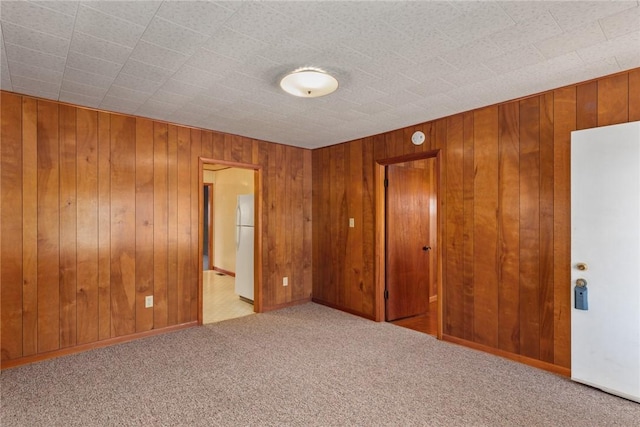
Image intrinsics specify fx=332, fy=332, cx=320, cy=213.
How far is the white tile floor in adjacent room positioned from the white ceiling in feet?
8.66

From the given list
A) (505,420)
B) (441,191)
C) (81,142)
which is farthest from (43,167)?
(505,420)

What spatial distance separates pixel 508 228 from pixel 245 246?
351cm

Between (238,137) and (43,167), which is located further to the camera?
(238,137)

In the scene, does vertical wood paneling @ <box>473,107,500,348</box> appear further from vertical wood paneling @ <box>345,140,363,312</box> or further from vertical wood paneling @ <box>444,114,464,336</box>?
vertical wood paneling @ <box>345,140,363,312</box>

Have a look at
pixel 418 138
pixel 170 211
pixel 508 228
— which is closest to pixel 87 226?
pixel 170 211

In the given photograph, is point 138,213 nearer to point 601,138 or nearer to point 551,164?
point 551,164

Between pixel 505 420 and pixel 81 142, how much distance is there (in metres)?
4.09

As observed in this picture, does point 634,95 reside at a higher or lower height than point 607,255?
higher

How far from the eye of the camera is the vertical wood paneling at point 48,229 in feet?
9.60

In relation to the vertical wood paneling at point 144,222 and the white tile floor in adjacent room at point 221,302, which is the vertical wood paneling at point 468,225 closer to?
the white tile floor in adjacent room at point 221,302

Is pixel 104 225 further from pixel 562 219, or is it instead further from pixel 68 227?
pixel 562 219

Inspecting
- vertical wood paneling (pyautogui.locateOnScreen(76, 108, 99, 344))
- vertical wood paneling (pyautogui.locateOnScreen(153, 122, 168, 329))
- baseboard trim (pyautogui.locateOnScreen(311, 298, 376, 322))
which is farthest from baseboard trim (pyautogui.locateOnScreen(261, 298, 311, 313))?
vertical wood paneling (pyautogui.locateOnScreen(76, 108, 99, 344))

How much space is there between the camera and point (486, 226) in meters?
3.14

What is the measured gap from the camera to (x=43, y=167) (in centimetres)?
295
